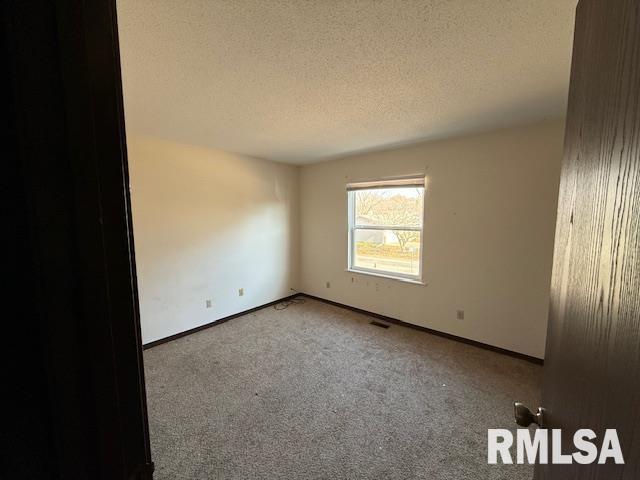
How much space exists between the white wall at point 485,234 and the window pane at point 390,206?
20cm

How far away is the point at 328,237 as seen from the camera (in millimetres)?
3959

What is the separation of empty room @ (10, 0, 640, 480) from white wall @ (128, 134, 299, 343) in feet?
0.10

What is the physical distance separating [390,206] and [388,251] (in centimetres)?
62

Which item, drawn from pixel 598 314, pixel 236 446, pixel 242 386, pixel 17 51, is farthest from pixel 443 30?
pixel 242 386

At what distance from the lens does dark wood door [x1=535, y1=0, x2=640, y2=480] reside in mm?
384

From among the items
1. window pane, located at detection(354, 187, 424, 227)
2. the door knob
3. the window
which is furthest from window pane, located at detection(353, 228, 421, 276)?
the door knob

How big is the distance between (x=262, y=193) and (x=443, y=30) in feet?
9.71

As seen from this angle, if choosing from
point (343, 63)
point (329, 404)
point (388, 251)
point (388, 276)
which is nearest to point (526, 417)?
point (329, 404)

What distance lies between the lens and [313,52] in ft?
4.22

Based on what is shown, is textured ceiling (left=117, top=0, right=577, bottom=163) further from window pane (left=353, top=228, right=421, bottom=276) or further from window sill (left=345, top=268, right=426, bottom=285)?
window sill (left=345, top=268, right=426, bottom=285)

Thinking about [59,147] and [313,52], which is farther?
[313,52]

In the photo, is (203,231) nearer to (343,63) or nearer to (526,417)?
(343,63)

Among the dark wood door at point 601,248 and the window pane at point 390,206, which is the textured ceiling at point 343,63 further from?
the window pane at point 390,206

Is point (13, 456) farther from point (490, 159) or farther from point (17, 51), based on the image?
point (490, 159)
